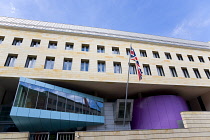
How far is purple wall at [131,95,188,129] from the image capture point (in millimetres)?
20688

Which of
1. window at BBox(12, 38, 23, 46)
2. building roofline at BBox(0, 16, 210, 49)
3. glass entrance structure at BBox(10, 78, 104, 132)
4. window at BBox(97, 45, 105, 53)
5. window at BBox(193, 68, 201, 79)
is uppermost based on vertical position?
building roofline at BBox(0, 16, 210, 49)

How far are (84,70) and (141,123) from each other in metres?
12.0

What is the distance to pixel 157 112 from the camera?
851 inches

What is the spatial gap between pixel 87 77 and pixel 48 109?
612 centimetres

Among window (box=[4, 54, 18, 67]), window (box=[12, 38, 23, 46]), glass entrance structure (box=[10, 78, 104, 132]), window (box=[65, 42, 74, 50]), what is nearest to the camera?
glass entrance structure (box=[10, 78, 104, 132])

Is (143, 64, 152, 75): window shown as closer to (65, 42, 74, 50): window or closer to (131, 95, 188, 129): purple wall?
(131, 95, 188, 129): purple wall

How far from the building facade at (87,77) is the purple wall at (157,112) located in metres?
0.14

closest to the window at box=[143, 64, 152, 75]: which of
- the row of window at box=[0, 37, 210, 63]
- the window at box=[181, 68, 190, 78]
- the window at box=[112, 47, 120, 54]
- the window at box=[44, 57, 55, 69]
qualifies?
the row of window at box=[0, 37, 210, 63]

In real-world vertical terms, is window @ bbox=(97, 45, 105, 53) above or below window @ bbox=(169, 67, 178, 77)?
above

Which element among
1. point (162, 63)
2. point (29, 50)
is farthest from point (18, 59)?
point (162, 63)

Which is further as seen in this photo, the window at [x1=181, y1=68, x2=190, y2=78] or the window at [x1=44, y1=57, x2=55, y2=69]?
the window at [x1=181, y1=68, x2=190, y2=78]

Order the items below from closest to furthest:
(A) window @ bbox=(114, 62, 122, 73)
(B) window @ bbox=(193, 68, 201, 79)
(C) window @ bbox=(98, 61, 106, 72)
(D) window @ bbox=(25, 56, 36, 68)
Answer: (D) window @ bbox=(25, 56, 36, 68)
(C) window @ bbox=(98, 61, 106, 72)
(A) window @ bbox=(114, 62, 122, 73)
(B) window @ bbox=(193, 68, 201, 79)

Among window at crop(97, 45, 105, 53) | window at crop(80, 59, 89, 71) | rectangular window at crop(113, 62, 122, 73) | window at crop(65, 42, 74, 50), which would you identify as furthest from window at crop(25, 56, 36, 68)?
rectangular window at crop(113, 62, 122, 73)

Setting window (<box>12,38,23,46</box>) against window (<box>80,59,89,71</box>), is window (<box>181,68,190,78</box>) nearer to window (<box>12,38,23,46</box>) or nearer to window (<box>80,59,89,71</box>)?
window (<box>80,59,89,71</box>)
